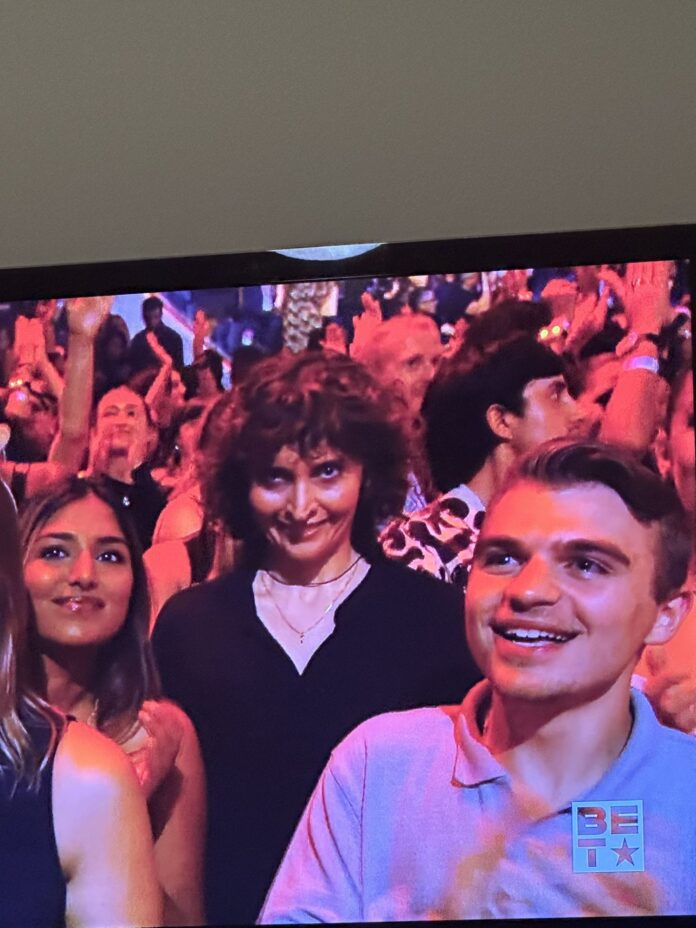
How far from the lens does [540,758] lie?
1.45m

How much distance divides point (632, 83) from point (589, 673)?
78 centimetres

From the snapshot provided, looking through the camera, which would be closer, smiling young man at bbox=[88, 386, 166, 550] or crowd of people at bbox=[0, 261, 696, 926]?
crowd of people at bbox=[0, 261, 696, 926]

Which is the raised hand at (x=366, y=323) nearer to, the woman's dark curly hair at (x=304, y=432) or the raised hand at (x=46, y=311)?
the woman's dark curly hair at (x=304, y=432)

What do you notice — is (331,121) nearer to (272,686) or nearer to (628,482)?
(628,482)

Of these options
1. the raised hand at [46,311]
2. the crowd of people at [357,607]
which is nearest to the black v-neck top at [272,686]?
the crowd of people at [357,607]

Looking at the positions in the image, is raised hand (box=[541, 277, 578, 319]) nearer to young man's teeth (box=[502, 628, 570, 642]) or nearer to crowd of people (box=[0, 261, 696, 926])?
crowd of people (box=[0, 261, 696, 926])

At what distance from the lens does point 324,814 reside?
57.6 inches

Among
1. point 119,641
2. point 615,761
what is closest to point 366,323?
point 119,641

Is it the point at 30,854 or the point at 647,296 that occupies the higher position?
the point at 647,296

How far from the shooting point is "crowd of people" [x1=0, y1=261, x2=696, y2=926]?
144 cm

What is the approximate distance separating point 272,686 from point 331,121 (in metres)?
0.76

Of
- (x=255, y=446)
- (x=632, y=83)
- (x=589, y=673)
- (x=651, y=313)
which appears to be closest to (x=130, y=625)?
(x=255, y=446)

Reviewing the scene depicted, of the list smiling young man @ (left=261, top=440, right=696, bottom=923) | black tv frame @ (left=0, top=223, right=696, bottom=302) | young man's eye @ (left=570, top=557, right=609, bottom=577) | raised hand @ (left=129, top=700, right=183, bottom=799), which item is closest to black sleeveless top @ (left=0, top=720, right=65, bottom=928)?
raised hand @ (left=129, top=700, right=183, bottom=799)

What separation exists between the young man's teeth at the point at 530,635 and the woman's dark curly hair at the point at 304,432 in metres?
0.19
